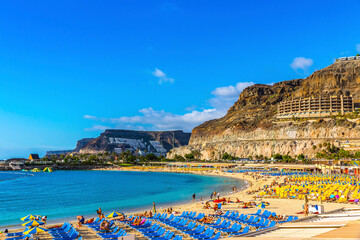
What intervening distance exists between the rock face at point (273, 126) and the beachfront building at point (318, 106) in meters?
7.54

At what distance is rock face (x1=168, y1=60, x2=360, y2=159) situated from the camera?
4168 inches

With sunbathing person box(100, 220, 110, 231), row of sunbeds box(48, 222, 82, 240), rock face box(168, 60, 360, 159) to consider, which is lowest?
row of sunbeds box(48, 222, 82, 240)

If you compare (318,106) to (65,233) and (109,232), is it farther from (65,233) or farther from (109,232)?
(65,233)

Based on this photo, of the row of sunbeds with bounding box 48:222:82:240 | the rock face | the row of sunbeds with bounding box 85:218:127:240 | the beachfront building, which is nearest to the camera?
the row of sunbeds with bounding box 85:218:127:240

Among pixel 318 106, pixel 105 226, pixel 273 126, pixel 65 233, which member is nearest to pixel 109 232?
pixel 105 226

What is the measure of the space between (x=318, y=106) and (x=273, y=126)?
18.9 meters

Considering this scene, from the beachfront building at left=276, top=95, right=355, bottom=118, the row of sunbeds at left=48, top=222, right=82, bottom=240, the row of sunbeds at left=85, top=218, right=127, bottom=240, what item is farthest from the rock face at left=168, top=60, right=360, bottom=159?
the row of sunbeds at left=48, top=222, right=82, bottom=240

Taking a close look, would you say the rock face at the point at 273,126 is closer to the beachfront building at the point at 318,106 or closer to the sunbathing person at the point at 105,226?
the beachfront building at the point at 318,106

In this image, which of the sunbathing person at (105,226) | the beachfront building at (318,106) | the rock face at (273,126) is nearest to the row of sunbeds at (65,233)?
the sunbathing person at (105,226)

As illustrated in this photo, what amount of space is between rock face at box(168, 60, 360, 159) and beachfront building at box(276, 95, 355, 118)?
7540mm

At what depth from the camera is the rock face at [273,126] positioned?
106 m

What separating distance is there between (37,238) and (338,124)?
105 metres

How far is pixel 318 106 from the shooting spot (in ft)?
409

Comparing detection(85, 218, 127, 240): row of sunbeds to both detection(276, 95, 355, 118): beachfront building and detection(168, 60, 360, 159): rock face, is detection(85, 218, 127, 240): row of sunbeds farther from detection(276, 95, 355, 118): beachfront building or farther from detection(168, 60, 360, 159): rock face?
detection(276, 95, 355, 118): beachfront building
